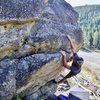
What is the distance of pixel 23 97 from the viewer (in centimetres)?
1822

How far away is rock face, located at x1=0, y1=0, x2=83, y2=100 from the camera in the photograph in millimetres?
15453

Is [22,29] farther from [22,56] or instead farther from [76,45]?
[76,45]

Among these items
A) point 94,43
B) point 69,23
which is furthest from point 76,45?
point 94,43

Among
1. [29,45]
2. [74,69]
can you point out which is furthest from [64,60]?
[29,45]

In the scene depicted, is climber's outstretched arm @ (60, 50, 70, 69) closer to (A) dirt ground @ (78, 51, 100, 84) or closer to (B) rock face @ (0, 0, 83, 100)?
(B) rock face @ (0, 0, 83, 100)

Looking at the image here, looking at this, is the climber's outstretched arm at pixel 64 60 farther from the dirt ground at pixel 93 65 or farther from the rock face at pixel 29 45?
the dirt ground at pixel 93 65

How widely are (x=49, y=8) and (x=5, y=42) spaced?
4.55 m

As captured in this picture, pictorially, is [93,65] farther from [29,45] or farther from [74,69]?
[29,45]

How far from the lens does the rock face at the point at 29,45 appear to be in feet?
50.7

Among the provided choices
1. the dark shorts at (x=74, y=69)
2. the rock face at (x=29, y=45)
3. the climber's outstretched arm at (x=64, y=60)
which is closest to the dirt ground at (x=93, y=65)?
the dark shorts at (x=74, y=69)

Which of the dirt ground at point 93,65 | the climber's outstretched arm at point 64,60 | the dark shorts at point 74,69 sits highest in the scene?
the climber's outstretched arm at point 64,60

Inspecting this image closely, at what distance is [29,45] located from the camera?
1667cm

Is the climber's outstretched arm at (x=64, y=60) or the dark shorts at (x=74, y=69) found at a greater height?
the climber's outstretched arm at (x=64, y=60)

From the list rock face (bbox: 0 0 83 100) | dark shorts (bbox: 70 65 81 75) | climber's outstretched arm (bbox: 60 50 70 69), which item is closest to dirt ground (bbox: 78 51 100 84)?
dark shorts (bbox: 70 65 81 75)
